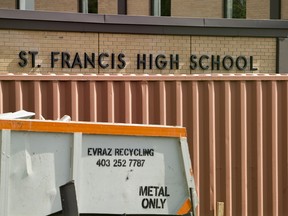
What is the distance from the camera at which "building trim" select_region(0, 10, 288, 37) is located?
1066cm

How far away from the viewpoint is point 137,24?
1151cm

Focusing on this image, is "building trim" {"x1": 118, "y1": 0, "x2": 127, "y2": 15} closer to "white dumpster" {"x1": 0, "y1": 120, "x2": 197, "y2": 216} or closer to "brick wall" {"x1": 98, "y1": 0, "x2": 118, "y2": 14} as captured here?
"brick wall" {"x1": 98, "y1": 0, "x2": 118, "y2": 14}

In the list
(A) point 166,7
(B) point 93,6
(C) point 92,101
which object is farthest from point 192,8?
(C) point 92,101

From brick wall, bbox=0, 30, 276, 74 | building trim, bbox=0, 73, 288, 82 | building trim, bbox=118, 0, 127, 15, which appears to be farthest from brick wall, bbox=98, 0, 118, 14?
building trim, bbox=0, 73, 288, 82

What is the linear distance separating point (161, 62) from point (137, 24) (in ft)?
3.53

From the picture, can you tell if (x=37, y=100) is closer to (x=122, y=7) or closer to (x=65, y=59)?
(x=65, y=59)

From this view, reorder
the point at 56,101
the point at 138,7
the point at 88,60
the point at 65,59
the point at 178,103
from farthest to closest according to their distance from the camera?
the point at 138,7, the point at 88,60, the point at 65,59, the point at 178,103, the point at 56,101

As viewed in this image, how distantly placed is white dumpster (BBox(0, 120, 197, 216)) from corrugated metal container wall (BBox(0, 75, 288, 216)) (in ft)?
7.06

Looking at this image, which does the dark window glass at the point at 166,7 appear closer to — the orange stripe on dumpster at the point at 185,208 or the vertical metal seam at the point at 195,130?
the vertical metal seam at the point at 195,130

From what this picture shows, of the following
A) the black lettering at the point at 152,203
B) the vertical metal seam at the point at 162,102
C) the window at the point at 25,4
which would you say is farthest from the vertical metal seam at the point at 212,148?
the window at the point at 25,4

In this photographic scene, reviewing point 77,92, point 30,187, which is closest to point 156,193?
point 30,187

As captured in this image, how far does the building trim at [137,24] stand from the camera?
10656 millimetres

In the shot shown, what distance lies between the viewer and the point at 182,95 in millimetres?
7305

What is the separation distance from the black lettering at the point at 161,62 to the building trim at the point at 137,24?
1.81 ft
